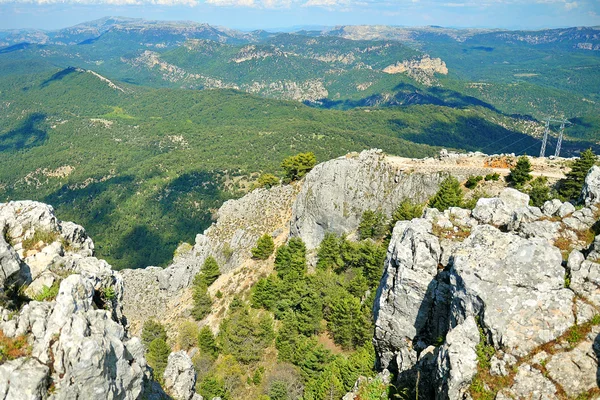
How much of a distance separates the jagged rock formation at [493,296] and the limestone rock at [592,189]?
171mm

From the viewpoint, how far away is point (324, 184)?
176ft

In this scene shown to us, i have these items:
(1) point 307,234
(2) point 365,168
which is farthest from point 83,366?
(2) point 365,168

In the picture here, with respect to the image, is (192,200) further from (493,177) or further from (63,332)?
(63,332)

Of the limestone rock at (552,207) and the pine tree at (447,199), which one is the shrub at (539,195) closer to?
the pine tree at (447,199)

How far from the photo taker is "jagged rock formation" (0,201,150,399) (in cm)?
1033

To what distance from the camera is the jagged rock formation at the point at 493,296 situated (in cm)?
1268

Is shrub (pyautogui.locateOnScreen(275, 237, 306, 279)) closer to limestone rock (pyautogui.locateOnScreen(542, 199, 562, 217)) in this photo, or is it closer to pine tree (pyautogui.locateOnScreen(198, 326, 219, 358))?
pine tree (pyautogui.locateOnScreen(198, 326, 219, 358))

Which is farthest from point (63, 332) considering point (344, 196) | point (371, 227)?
point (344, 196)

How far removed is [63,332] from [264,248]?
40020mm

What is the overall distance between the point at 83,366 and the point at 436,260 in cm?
1501

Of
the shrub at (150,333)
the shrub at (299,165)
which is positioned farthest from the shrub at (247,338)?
the shrub at (299,165)

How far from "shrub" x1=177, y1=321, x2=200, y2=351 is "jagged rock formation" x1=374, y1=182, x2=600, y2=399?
88.7 ft

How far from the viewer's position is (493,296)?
13922mm

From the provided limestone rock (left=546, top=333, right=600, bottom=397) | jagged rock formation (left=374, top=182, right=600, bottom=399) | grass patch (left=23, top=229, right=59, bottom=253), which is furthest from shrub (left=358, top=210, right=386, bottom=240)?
grass patch (left=23, top=229, right=59, bottom=253)
